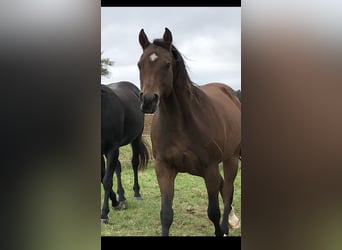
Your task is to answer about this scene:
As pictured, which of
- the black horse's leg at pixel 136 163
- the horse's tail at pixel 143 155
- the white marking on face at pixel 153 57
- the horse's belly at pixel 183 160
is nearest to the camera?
the white marking on face at pixel 153 57

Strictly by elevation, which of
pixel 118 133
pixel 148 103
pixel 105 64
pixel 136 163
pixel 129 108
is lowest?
pixel 136 163

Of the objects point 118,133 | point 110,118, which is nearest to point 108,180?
point 118,133

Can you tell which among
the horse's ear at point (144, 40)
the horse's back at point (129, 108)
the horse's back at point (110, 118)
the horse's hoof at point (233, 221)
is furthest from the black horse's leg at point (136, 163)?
the horse's ear at point (144, 40)

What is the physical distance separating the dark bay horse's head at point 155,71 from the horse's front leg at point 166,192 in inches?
20.3

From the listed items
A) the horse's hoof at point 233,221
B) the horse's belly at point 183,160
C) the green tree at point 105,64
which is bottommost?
the horse's hoof at point 233,221

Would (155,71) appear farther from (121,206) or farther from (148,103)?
(121,206)

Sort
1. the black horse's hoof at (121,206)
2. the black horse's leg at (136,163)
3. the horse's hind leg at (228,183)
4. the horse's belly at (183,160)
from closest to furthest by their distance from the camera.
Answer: the horse's belly at (183,160) < the horse's hind leg at (228,183) < the black horse's hoof at (121,206) < the black horse's leg at (136,163)

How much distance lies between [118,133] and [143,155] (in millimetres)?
672

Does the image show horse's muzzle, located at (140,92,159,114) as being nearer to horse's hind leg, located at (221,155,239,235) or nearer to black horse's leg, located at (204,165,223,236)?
black horse's leg, located at (204,165,223,236)

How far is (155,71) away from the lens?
94.6 inches

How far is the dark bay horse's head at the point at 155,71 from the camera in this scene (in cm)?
232

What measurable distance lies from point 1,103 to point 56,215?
0.41 meters

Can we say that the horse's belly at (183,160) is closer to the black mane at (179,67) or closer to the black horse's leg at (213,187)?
the black horse's leg at (213,187)

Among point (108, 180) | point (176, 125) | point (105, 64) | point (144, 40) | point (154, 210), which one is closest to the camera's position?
point (144, 40)
